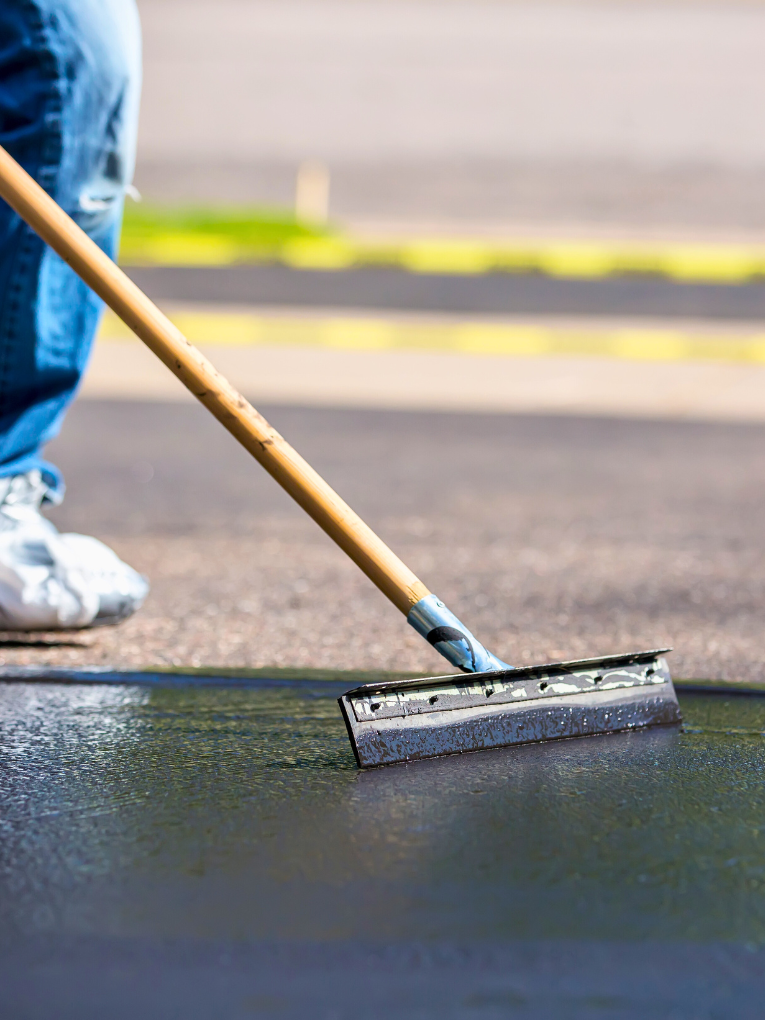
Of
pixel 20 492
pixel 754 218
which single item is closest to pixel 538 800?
pixel 20 492

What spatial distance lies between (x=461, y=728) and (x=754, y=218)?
55.8 ft

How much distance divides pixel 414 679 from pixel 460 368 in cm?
441

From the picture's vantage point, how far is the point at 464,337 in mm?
6637

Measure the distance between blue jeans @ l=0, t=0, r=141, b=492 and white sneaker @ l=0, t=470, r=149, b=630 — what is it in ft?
0.19

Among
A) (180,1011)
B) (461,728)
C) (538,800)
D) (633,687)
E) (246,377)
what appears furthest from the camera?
(246,377)

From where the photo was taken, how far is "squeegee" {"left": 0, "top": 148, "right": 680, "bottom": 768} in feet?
3.93

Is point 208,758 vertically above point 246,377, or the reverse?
point 208,758

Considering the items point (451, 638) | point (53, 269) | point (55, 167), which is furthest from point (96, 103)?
point (451, 638)

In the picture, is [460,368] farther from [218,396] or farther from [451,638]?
[451,638]

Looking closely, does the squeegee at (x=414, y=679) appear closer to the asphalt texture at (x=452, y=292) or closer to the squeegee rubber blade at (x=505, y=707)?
the squeegee rubber blade at (x=505, y=707)

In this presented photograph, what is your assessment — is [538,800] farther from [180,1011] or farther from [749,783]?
[180,1011]

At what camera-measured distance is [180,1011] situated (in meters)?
0.75

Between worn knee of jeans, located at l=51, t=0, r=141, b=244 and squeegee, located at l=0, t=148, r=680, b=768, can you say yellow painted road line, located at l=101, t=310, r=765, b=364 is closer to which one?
worn knee of jeans, located at l=51, t=0, r=141, b=244

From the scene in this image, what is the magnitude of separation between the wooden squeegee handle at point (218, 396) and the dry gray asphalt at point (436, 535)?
38cm
